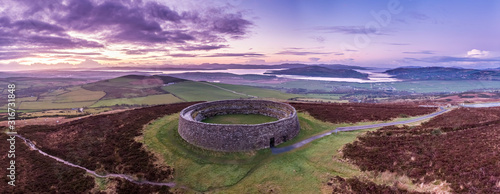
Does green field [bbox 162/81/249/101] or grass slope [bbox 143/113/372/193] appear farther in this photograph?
green field [bbox 162/81/249/101]

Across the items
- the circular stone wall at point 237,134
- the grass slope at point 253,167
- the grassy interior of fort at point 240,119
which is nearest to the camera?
the grass slope at point 253,167

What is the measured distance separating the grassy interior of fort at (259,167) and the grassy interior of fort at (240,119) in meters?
7.48

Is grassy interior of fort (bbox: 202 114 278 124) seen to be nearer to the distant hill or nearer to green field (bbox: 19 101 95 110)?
green field (bbox: 19 101 95 110)

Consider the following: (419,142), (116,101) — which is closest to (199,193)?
(419,142)

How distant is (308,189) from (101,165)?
25.3m

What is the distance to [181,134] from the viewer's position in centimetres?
3334

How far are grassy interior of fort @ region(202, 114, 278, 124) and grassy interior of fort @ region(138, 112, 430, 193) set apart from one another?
294 inches

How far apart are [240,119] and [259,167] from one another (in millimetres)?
14480

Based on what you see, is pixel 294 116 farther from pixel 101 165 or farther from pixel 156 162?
pixel 101 165

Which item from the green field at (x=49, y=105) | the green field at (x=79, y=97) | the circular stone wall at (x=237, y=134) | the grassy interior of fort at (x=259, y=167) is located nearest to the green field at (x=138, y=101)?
the green field at (x=49, y=105)

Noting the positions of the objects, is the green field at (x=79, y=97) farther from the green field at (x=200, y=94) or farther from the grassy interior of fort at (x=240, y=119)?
the grassy interior of fort at (x=240, y=119)

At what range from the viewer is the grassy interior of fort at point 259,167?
22.4m

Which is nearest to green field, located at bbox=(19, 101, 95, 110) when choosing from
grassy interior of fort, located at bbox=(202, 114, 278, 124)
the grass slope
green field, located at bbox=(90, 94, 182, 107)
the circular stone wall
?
green field, located at bbox=(90, 94, 182, 107)

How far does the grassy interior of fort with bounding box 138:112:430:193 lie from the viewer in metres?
22.4
